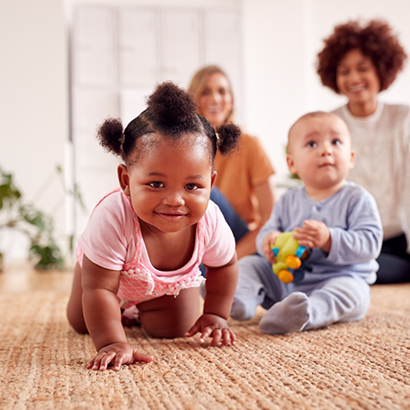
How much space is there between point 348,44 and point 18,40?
260 cm

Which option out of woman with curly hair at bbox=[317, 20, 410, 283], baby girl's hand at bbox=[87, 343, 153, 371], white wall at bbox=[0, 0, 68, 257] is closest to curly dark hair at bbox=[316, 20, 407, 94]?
woman with curly hair at bbox=[317, 20, 410, 283]

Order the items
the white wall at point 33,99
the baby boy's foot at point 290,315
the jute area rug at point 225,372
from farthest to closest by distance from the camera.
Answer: the white wall at point 33,99
the baby boy's foot at point 290,315
the jute area rug at point 225,372

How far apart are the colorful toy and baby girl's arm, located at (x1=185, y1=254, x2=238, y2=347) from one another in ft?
0.62

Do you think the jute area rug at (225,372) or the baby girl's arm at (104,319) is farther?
the baby girl's arm at (104,319)

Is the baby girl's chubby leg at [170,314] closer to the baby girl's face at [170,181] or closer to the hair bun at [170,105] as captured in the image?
the baby girl's face at [170,181]

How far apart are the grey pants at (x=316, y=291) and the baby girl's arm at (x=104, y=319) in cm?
33

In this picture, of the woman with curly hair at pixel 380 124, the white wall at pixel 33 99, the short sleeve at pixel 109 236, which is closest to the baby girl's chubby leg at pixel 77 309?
the short sleeve at pixel 109 236

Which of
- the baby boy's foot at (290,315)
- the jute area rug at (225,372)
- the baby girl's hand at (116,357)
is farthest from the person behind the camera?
the baby boy's foot at (290,315)

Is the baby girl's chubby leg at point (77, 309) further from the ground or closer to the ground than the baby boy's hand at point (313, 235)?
closer to the ground

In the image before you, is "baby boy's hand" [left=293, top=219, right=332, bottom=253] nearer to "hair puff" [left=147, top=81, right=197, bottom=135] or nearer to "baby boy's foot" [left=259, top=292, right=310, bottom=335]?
"baby boy's foot" [left=259, top=292, right=310, bottom=335]

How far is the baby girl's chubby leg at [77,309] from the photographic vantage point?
0.97m

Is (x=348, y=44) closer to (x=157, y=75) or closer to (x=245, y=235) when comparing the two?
(x=245, y=235)

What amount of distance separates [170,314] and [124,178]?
315 mm

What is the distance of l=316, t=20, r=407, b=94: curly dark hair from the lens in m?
1.81
